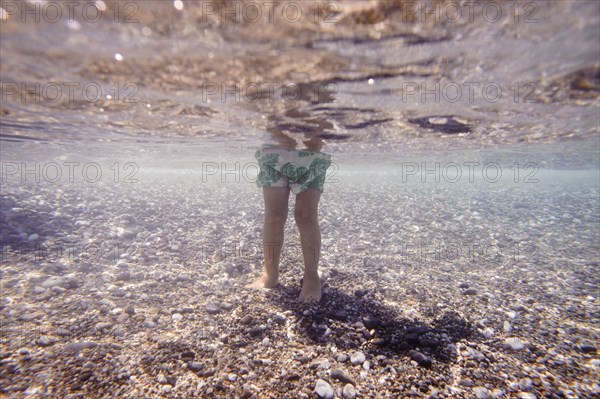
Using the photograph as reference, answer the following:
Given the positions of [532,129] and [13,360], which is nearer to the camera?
[13,360]

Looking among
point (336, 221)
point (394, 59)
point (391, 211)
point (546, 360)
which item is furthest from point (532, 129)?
point (546, 360)

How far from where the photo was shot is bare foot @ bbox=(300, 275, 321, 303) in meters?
4.62

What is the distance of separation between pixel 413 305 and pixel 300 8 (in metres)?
4.54

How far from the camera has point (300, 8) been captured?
3275 mm

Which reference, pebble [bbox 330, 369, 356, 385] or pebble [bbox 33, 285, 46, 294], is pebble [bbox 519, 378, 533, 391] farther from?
pebble [bbox 33, 285, 46, 294]

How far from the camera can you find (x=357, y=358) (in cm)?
333

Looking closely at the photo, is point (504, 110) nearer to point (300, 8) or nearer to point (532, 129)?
point (532, 129)

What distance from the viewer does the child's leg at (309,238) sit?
4.71m

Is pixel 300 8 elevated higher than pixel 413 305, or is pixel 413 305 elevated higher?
pixel 300 8

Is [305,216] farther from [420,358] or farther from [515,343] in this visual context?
[515,343]

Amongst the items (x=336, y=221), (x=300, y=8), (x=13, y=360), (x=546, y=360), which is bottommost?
(x=546, y=360)

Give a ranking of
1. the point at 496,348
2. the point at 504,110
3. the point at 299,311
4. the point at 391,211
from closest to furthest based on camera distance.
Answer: the point at 496,348 < the point at 299,311 < the point at 504,110 < the point at 391,211
